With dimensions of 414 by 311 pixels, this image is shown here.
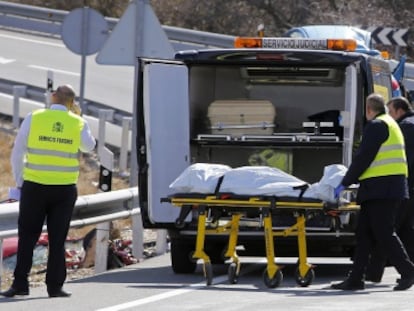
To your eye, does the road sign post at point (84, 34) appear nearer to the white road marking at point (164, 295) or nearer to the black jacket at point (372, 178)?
the white road marking at point (164, 295)

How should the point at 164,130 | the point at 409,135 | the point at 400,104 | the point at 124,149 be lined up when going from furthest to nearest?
the point at 124,149
the point at 164,130
the point at 409,135
the point at 400,104

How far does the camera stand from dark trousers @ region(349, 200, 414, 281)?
11.8 metres

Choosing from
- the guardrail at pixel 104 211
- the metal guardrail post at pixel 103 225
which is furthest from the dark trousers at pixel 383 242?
the metal guardrail post at pixel 103 225

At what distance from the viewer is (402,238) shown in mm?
12898

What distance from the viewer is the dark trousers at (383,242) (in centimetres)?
1179

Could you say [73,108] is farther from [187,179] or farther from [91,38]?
[91,38]

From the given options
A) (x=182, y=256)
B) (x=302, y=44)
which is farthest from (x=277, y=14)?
(x=182, y=256)

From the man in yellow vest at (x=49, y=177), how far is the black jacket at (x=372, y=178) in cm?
216

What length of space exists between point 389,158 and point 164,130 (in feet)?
7.81

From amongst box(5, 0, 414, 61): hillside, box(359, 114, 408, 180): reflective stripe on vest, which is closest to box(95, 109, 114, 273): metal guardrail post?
box(359, 114, 408, 180): reflective stripe on vest

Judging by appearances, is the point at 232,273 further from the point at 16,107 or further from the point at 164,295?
the point at 16,107

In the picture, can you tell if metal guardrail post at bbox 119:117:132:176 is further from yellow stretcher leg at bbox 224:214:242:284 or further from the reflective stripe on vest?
the reflective stripe on vest


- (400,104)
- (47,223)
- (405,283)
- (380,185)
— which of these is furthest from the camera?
(400,104)

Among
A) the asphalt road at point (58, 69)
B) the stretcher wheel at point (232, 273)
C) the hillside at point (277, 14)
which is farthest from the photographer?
the hillside at point (277, 14)
